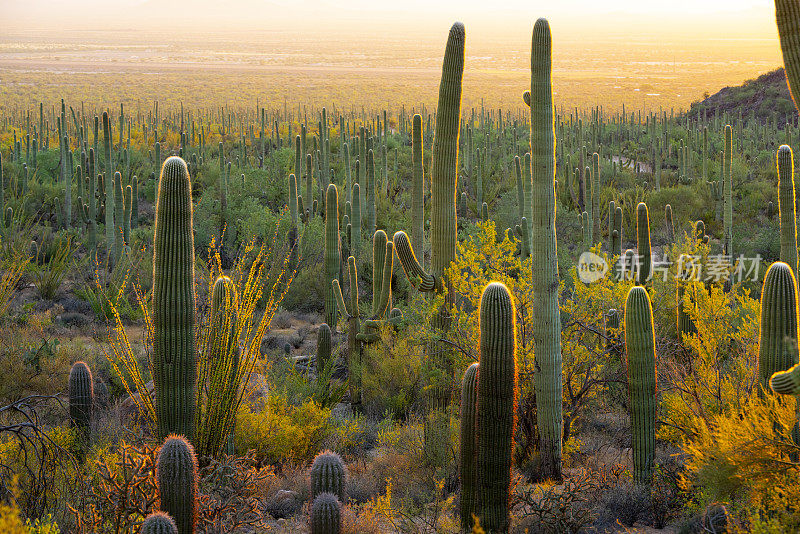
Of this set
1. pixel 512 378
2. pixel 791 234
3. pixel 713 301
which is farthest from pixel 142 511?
pixel 791 234

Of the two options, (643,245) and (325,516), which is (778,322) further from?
(643,245)

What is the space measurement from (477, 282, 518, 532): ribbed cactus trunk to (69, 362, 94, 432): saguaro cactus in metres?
4.27

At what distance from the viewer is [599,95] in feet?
260

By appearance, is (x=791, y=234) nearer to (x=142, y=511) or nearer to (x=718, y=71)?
(x=142, y=511)

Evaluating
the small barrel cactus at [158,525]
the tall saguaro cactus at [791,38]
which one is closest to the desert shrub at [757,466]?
the tall saguaro cactus at [791,38]

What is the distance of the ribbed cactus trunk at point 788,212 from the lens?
8430mm

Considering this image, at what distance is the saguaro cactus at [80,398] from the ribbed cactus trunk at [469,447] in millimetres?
4034

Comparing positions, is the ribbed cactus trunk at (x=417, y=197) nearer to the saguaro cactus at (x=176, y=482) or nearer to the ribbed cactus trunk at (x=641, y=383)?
the ribbed cactus trunk at (x=641, y=383)

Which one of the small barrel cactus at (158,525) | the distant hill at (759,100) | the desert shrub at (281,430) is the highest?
the distant hill at (759,100)

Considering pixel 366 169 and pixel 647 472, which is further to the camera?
pixel 366 169

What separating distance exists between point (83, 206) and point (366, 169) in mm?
6844

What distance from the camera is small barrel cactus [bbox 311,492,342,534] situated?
513 centimetres

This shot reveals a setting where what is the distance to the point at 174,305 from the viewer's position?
5.70m

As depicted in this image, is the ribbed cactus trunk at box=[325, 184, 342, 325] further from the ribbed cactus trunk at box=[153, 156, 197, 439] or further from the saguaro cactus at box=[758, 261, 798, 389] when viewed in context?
the saguaro cactus at box=[758, 261, 798, 389]
